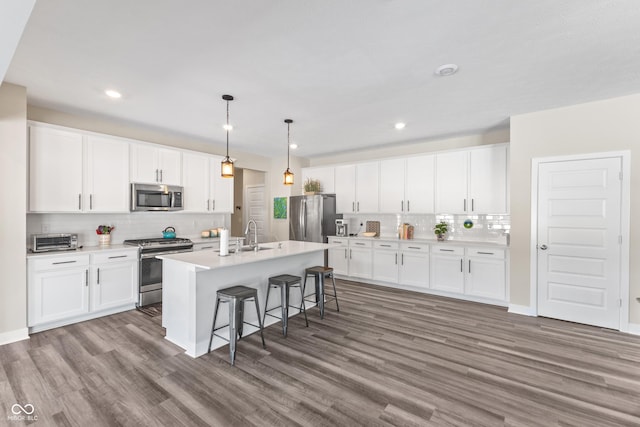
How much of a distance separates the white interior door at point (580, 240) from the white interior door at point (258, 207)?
18.1ft

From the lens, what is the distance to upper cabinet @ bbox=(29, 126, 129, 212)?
3566 mm

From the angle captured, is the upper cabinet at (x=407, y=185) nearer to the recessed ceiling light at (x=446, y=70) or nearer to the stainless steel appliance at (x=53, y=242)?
the recessed ceiling light at (x=446, y=70)

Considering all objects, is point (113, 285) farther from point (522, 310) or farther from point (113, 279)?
point (522, 310)

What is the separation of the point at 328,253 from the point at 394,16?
4.78 meters

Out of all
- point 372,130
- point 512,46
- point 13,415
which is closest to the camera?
point 13,415

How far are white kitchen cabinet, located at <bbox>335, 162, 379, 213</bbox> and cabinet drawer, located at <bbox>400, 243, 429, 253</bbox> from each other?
997 mm

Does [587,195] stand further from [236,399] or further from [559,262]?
[236,399]

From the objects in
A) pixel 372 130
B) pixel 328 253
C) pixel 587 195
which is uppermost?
pixel 372 130

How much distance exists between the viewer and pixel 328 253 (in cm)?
629

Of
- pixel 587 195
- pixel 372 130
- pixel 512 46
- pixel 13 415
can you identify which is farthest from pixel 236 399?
pixel 587 195

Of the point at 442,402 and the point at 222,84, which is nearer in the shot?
the point at 442,402

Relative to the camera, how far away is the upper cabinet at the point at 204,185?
5.14 meters

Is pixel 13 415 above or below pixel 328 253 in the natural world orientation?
below

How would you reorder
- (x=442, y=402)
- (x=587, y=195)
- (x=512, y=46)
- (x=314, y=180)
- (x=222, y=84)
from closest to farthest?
(x=442, y=402)
(x=512, y=46)
(x=222, y=84)
(x=587, y=195)
(x=314, y=180)
